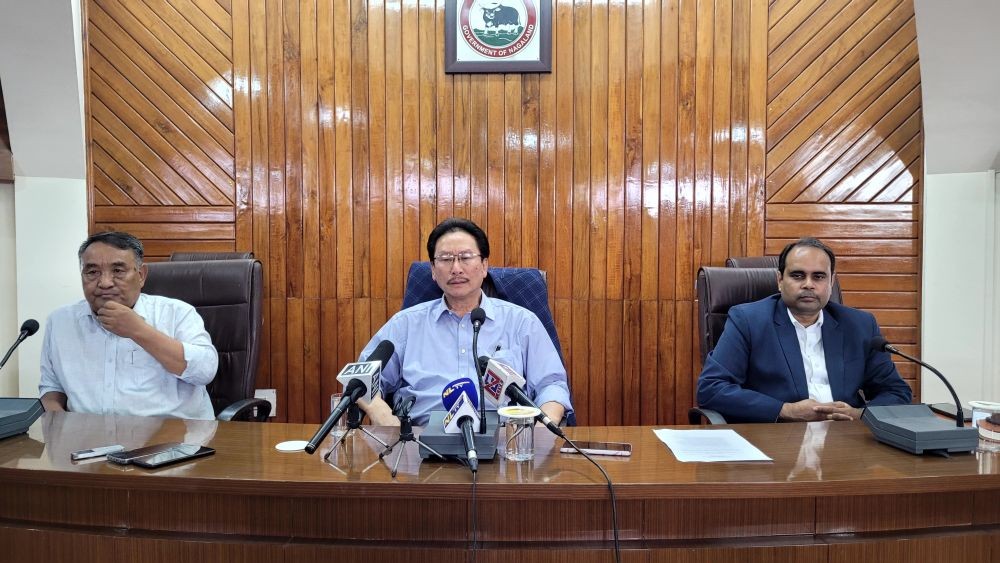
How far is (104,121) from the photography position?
3.28 metres

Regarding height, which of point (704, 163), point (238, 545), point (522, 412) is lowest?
point (238, 545)

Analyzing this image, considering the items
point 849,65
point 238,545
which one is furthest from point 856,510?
point 849,65

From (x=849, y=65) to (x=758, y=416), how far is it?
7.39ft

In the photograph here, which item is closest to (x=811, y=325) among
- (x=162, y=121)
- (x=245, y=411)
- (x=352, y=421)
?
(x=352, y=421)

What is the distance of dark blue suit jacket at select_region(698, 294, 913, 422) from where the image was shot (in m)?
2.01

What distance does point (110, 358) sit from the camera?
1.93 meters

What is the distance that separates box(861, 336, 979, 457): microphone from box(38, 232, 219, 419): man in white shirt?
1921 millimetres

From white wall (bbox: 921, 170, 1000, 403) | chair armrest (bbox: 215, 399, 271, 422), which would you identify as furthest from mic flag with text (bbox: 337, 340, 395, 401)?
white wall (bbox: 921, 170, 1000, 403)

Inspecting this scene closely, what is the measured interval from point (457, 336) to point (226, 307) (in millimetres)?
907

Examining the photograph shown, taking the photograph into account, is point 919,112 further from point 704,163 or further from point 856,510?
point 856,510

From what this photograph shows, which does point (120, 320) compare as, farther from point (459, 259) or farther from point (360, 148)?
point (360, 148)

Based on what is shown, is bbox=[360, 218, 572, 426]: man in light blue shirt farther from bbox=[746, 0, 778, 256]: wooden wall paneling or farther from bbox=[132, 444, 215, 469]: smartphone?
bbox=[746, 0, 778, 256]: wooden wall paneling

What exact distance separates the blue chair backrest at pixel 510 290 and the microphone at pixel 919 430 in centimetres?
105

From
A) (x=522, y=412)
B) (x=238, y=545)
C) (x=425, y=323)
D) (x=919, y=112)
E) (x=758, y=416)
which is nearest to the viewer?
(x=238, y=545)
